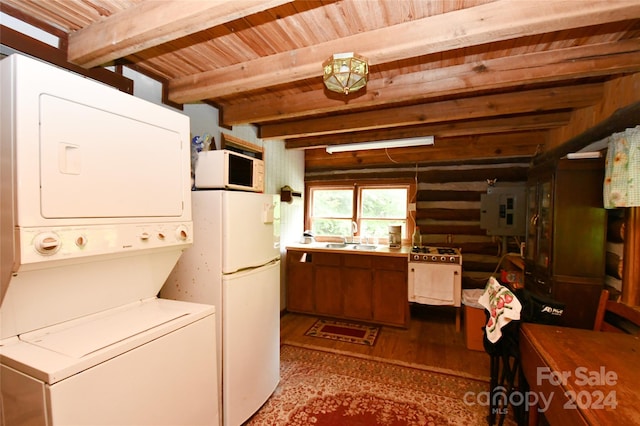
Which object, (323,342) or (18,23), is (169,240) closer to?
(18,23)

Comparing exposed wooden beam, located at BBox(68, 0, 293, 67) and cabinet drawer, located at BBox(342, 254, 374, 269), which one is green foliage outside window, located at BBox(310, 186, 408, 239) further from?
exposed wooden beam, located at BBox(68, 0, 293, 67)

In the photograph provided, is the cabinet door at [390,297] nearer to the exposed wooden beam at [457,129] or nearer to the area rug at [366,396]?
the area rug at [366,396]

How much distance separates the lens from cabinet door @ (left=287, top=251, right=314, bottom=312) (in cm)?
375

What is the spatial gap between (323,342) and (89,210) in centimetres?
258

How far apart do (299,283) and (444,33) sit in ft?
10.2

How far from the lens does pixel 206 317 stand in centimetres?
151

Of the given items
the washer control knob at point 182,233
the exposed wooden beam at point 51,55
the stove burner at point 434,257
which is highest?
the exposed wooden beam at point 51,55

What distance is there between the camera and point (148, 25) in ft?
4.43

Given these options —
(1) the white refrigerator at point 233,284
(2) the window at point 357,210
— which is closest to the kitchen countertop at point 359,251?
(2) the window at point 357,210

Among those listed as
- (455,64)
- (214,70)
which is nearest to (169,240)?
(214,70)

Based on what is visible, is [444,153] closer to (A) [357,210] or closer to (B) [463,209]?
(B) [463,209]

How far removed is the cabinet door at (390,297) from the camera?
3.36 meters

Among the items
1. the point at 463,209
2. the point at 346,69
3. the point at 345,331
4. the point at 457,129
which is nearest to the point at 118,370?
the point at 346,69

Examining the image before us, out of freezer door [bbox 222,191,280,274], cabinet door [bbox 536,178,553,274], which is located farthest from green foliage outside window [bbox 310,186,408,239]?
freezer door [bbox 222,191,280,274]
